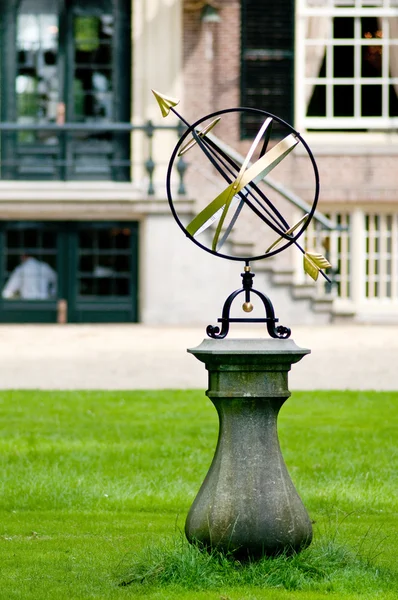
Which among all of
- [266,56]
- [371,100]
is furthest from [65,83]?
[371,100]

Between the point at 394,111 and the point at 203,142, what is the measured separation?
14.6m

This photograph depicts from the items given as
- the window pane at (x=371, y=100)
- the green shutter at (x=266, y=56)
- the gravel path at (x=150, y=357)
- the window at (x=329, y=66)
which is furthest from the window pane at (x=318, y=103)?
the gravel path at (x=150, y=357)

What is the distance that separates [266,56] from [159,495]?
1291 centimetres

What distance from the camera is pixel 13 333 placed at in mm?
16203

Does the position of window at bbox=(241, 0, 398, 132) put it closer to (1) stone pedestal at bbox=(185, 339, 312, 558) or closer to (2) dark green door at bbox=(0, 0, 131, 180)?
(2) dark green door at bbox=(0, 0, 131, 180)

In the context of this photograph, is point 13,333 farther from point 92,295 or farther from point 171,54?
point 171,54

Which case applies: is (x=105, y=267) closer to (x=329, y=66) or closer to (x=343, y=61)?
(x=329, y=66)

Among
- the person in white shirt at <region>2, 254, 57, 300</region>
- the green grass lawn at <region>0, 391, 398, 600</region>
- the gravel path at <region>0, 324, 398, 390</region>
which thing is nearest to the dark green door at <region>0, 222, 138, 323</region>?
the person in white shirt at <region>2, 254, 57, 300</region>

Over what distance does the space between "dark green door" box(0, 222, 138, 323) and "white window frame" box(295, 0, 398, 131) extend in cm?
314

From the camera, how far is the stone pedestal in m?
4.70

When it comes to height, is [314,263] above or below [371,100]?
below

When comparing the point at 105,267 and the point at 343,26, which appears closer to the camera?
the point at 105,267

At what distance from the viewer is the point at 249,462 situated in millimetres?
4738

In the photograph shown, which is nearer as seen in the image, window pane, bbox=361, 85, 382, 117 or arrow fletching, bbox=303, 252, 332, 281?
arrow fletching, bbox=303, 252, 332, 281
